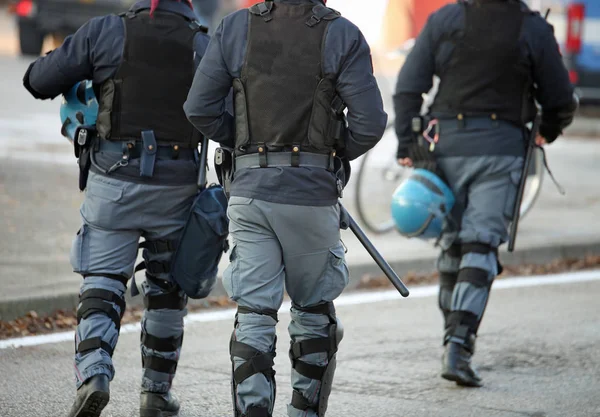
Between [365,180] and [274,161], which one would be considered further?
[365,180]

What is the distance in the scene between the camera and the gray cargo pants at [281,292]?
4344mm

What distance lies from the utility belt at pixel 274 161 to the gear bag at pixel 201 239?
0.89ft

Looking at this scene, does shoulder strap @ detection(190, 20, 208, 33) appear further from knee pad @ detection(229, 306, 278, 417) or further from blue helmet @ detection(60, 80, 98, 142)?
knee pad @ detection(229, 306, 278, 417)

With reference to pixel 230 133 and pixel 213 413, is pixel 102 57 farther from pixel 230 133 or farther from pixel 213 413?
pixel 213 413

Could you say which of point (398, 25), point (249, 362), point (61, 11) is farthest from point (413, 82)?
point (61, 11)

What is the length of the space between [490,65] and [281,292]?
1.95 m

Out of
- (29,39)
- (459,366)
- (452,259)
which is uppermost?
(452,259)

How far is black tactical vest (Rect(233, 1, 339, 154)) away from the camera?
14.3 ft

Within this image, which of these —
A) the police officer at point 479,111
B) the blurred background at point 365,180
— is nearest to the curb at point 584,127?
the blurred background at point 365,180

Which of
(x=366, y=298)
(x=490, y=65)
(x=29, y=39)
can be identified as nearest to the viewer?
(x=490, y=65)

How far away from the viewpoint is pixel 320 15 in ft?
14.4

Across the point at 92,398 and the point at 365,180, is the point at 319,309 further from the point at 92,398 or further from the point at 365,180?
the point at 365,180

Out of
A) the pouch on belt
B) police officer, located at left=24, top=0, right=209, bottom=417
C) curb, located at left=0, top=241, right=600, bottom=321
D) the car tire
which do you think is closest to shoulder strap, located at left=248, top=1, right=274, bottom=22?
police officer, located at left=24, top=0, right=209, bottom=417

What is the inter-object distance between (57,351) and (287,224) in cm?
219
